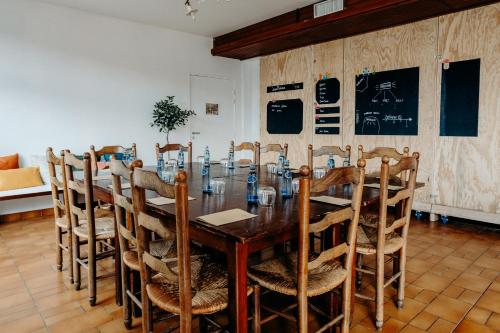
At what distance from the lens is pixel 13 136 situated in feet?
14.8

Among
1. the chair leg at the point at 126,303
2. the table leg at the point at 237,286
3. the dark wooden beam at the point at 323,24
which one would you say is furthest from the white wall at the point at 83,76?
the table leg at the point at 237,286

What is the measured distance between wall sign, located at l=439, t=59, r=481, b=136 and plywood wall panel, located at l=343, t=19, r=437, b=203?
13cm

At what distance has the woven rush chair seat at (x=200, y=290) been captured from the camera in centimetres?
146

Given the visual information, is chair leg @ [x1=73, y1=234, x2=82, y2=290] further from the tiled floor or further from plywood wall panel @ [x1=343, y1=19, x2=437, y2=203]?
plywood wall panel @ [x1=343, y1=19, x2=437, y2=203]

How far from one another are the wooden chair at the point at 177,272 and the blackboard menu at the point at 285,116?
4.53 metres

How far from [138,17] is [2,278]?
13.1 feet

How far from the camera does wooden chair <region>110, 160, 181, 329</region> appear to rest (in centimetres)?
175

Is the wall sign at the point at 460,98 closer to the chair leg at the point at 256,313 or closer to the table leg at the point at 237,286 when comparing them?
the chair leg at the point at 256,313

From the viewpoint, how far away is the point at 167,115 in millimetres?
5586

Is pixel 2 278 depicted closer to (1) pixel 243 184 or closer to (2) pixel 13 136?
(1) pixel 243 184

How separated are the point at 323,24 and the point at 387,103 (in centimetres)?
135

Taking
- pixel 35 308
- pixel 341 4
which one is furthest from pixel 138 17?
pixel 35 308

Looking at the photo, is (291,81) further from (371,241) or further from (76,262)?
(76,262)

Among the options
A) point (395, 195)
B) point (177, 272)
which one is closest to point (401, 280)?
point (395, 195)
